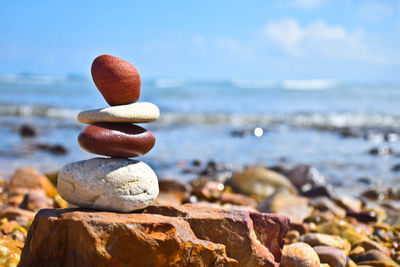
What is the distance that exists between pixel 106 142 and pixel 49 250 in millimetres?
915

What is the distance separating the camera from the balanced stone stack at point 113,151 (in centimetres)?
355

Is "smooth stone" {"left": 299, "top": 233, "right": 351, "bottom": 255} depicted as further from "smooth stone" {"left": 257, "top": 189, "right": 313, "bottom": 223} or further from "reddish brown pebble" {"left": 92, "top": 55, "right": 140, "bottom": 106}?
"reddish brown pebble" {"left": 92, "top": 55, "right": 140, "bottom": 106}

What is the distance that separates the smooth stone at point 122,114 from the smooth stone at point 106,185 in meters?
0.34

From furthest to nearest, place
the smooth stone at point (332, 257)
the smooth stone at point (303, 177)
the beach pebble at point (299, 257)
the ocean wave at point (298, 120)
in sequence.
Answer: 1. the ocean wave at point (298, 120)
2. the smooth stone at point (303, 177)
3. the smooth stone at point (332, 257)
4. the beach pebble at point (299, 257)

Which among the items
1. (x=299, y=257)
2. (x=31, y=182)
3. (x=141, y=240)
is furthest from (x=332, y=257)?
(x=31, y=182)

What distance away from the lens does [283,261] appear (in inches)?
161

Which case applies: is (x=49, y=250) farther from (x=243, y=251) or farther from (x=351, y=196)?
(x=351, y=196)

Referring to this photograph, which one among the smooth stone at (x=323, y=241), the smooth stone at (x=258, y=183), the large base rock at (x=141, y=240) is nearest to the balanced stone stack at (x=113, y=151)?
the large base rock at (x=141, y=240)

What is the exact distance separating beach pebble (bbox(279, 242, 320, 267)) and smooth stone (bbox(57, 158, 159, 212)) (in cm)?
140

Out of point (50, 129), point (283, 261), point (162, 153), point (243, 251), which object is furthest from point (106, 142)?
point (50, 129)

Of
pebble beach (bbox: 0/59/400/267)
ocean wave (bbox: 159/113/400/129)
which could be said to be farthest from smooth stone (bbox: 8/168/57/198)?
ocean wave (bbox: 159/113/400/129)

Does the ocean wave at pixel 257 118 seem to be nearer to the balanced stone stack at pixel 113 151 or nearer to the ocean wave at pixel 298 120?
the ocean wave at pixel 298 120

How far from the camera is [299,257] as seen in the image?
13.2 ft

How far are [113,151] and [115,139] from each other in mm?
113
